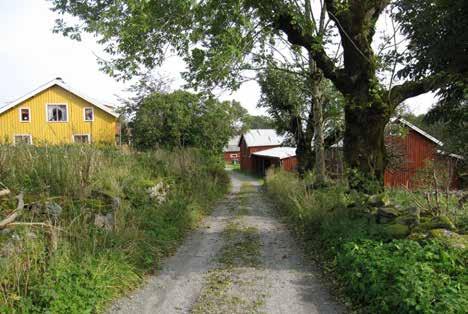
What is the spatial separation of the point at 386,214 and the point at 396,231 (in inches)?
28.8

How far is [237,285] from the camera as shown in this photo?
5.36 metres

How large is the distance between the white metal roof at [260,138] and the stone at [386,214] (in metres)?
44.4

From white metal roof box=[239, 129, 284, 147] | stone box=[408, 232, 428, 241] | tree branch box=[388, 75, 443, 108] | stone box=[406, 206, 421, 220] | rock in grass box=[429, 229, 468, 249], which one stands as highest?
white metal roof box=[239, 129, 284, 147]

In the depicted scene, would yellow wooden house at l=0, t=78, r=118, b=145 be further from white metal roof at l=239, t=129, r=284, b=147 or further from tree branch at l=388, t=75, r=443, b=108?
tree branch at l=388, t=75, r=443, b=108

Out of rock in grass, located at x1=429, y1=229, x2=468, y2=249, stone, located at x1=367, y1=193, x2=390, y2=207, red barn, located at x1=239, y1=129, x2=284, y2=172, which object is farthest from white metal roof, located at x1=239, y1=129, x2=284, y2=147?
rock in grass, located at x1=429, y1=229, x2=468, y2=249

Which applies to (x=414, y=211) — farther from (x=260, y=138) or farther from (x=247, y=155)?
(x=260, y=138)

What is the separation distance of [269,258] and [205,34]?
16.9 feet

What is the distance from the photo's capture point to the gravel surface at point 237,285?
15.3ft

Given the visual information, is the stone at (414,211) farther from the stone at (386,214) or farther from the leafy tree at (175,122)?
the leafy tree at (175,122)

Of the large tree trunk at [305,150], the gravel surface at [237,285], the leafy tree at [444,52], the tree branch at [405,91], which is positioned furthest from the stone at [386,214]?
the large tree trunk at [305,150]

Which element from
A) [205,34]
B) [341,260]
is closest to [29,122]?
[205,34]

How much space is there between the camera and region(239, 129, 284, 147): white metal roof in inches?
2041

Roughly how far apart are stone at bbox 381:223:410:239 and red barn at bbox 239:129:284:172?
138 ft

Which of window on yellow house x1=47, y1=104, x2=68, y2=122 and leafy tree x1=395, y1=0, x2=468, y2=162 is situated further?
window on yellow house x1=47, y1=104, x2=68, y2=122
